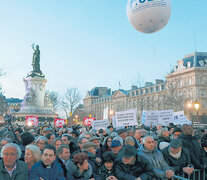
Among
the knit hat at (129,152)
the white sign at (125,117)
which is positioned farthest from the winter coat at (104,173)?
the white sign at (125,117)

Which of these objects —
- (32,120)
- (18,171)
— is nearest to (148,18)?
(18,171)

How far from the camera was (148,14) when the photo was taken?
10664 mm

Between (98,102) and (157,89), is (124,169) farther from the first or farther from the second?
(98,102)

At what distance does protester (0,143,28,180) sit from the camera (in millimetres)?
4238

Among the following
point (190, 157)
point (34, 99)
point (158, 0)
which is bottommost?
point (190, 157)

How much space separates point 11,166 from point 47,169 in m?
0.58

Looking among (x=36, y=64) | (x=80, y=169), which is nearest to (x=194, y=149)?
(x=80, y=169)

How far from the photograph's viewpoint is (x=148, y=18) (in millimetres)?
10766

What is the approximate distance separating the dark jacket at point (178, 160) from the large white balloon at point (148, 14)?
6495mm

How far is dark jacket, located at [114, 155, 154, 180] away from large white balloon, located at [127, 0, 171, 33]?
286 inches

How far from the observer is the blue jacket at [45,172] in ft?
14.3

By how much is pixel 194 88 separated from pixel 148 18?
54.2 m

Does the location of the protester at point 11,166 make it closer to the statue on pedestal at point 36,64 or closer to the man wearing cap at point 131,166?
the man wearing cap at point 131,166

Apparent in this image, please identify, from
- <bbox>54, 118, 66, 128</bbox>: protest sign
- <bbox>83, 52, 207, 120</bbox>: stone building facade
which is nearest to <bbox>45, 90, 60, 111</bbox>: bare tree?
<bbox>83, 52, 207, 120</bbox>: stone building facade
